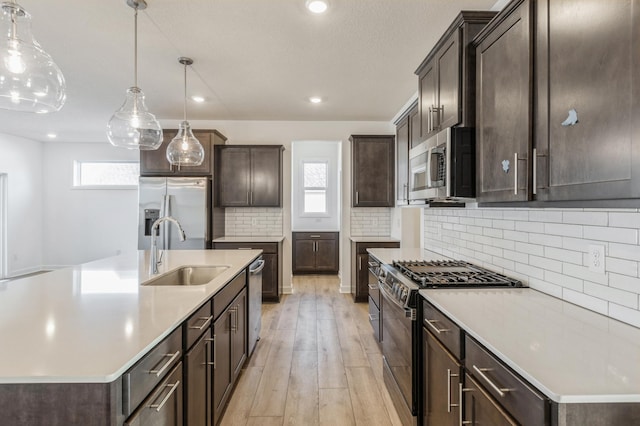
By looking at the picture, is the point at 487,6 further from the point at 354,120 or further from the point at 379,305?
the point at 354,120

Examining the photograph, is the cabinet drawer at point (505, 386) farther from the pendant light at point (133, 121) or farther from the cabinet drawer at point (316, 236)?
the cabinet drawer at point (316, 236)

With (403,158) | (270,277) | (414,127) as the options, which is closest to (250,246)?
(270,277)

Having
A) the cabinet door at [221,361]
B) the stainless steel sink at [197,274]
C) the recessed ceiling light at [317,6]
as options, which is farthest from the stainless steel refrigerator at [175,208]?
the recessed ceiling light at [317,6]

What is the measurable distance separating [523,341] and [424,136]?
5.55 ft


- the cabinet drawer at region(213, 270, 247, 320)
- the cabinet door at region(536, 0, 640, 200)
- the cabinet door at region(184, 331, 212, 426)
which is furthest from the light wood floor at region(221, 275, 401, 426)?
the cabinet door at region(536, 0, 640, 200)

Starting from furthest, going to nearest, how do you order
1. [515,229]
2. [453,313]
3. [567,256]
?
1. [515,229]
2. [567,256]
3. [453,313]

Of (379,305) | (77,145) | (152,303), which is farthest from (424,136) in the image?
(77,145)

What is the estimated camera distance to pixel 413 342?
1834 mm

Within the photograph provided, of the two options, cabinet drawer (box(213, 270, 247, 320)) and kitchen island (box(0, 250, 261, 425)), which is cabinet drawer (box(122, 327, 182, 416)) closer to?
kitchen island (box(0, 250, 261, 425))

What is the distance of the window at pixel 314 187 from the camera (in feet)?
23.9

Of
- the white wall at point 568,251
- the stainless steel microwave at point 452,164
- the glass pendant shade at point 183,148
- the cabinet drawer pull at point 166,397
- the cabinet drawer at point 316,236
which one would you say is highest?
the glass pendant shade at point 183,148

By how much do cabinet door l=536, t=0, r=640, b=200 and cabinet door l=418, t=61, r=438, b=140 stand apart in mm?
964

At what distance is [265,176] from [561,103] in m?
4.06

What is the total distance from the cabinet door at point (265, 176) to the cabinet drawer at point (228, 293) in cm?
233
